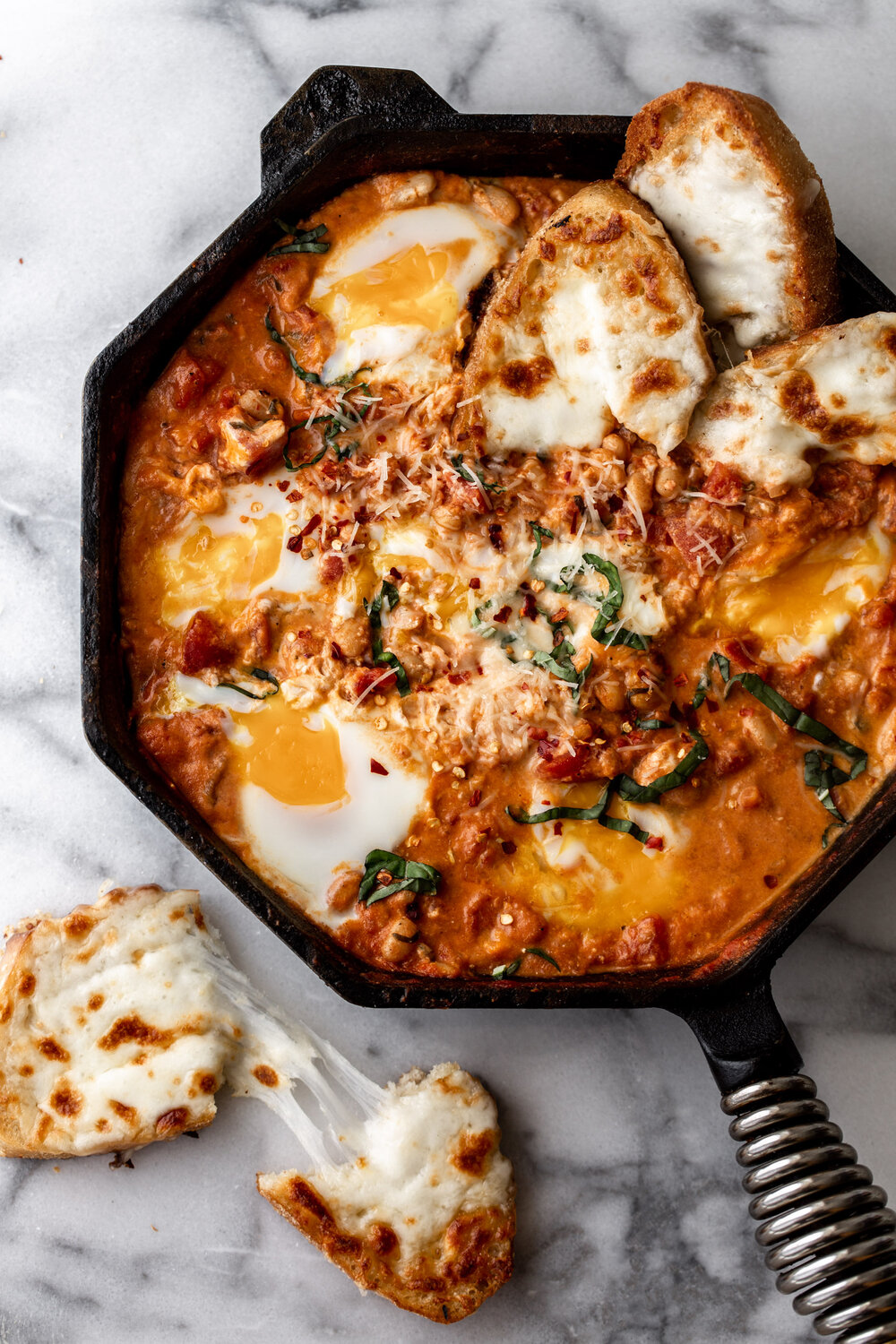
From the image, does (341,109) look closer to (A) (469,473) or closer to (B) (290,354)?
(B) (290,354)

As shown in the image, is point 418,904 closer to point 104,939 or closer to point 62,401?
point 104,939

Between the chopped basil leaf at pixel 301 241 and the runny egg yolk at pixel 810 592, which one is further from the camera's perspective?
the chopped basil leaf at pixel 301 241

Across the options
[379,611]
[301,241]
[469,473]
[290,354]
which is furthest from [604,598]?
[301,241]

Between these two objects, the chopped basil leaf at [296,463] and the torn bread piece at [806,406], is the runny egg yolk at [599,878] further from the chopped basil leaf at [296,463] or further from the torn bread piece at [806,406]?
the chopped basil leaf at [296,463]

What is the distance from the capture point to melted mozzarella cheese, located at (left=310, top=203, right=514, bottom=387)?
3688 mm

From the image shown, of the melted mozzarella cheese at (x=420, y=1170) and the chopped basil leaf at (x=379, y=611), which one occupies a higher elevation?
the chopped basil leaf at (x=379, y=611)

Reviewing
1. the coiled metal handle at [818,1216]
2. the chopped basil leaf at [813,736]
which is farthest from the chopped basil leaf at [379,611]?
the coiled metal handle at [818,1216]

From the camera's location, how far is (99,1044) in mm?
3791

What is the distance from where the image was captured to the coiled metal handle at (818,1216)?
3154 mm

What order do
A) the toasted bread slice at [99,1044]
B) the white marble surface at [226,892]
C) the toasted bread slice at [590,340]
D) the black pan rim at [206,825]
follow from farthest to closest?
the white marble surface at [226,892]
the toasted bread slice at [99,1044]
the toasted bread slice at [590,340]
the black pan rim at [206,825]

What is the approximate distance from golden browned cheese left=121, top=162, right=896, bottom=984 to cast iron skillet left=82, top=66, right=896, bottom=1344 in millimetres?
122

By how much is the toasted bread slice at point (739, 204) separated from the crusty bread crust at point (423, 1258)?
305cm

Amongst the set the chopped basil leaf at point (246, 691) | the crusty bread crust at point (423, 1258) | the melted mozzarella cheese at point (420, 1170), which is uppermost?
the chopped basil leaf at point (246, 691)

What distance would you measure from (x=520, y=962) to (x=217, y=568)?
62.6 inches
